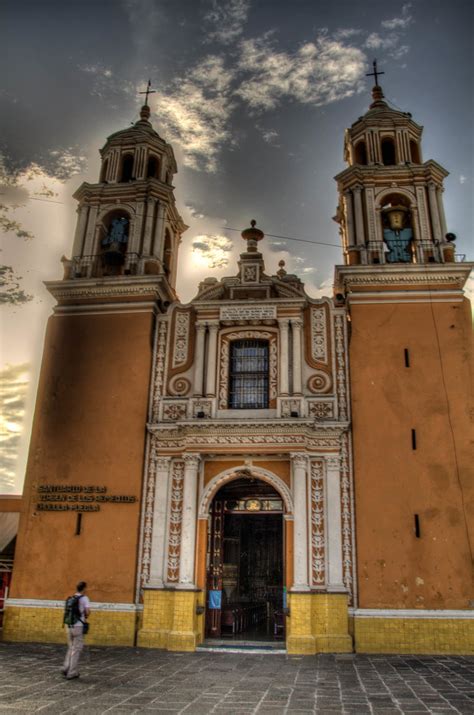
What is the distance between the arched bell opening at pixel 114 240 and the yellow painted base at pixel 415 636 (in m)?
12.7

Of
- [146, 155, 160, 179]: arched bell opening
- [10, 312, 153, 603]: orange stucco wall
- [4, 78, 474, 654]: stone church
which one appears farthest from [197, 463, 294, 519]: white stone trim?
[146, 155, 160, 179]: arched bell opening

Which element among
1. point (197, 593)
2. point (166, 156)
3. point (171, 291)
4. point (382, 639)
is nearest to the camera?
point (382, 639)

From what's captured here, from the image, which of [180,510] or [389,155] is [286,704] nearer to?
[180,510]

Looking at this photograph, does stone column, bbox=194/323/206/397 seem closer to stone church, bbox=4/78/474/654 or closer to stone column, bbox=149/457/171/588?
stone church, bbox=4/78/474/654

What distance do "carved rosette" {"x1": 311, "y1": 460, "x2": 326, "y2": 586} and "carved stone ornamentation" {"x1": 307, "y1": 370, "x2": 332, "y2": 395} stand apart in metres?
2.00

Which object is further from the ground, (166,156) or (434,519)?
(166,156)

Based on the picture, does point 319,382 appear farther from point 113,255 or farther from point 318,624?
point 113,255

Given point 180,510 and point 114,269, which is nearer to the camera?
point 180,510

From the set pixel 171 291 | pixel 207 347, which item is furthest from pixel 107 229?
pixel 207 347

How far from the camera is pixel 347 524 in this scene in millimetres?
14328

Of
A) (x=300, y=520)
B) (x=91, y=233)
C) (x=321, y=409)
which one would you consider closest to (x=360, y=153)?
(x=91, y=233)

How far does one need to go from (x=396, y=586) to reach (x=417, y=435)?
12.2 ft

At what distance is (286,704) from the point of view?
8352mm

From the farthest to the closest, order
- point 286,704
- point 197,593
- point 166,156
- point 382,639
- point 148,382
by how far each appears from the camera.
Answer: point 166,156 < point 148,382 < point 197,593 < point 382,639 < point 286,704
